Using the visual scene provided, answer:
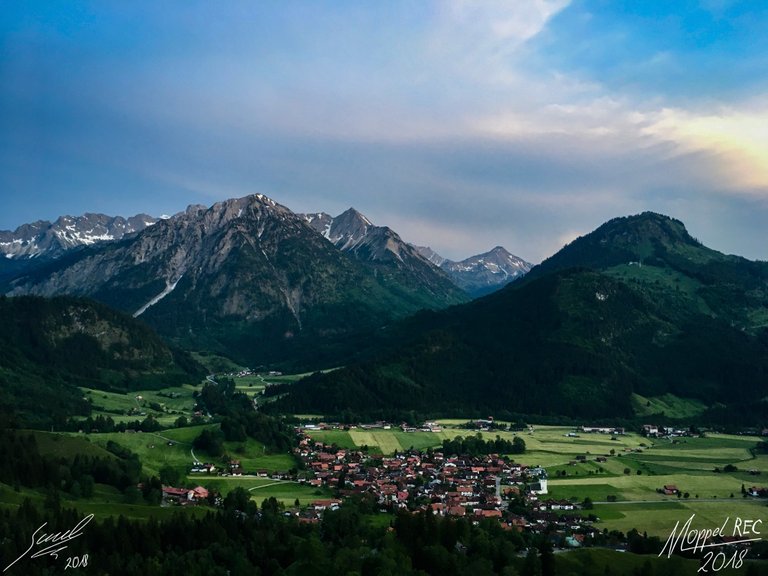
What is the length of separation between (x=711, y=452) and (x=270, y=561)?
128 metres

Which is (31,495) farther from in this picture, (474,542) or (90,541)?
(474,542)

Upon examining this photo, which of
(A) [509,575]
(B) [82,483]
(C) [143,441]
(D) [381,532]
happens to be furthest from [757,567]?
(C) [143,441]

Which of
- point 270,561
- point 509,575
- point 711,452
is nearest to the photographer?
point 509,575

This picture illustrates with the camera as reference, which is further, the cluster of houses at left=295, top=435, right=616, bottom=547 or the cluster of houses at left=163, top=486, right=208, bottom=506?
the cluster of houses at left=163, top=486, right=208, bottom=506

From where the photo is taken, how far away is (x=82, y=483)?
355 feet

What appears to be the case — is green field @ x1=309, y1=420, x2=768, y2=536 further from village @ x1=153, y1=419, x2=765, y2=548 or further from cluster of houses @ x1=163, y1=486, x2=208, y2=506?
cluster of houses @ x1=163, y1=486, x2=208, y2=506

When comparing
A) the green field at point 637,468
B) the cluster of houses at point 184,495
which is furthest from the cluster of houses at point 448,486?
the cluster of houses at point 184,495

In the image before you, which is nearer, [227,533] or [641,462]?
[227,533]

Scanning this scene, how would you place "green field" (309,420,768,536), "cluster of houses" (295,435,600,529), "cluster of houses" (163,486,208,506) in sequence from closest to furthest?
"green field" (309,420,768,536)
"cluster of houses" (295,435,600,529)
"cluster of houses" (163,486,208,506)

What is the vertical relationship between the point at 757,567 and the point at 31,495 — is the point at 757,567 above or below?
below
